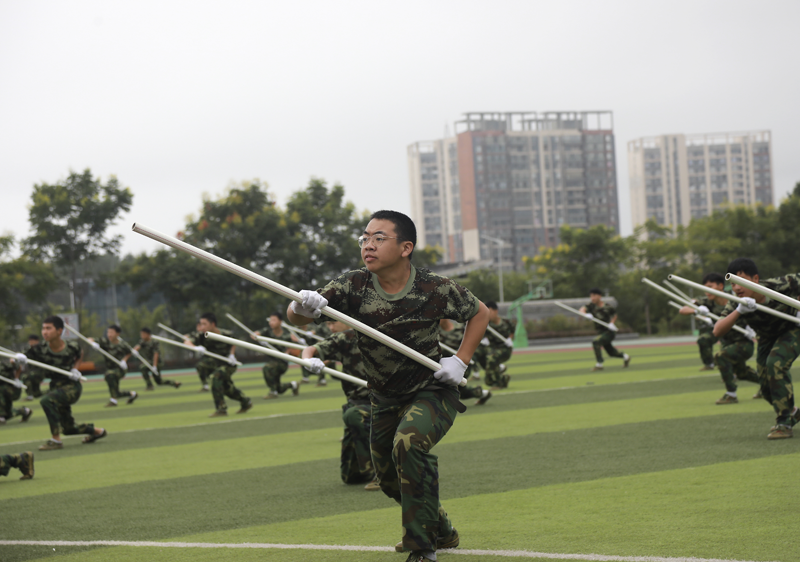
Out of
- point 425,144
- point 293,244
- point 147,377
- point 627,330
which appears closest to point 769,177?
point 425,144

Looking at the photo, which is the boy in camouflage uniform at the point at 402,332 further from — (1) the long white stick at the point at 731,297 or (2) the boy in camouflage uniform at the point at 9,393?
(2) the boy in camouflage uniform at the point at 9,393

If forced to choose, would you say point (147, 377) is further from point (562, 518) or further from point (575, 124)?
point (575, 124)

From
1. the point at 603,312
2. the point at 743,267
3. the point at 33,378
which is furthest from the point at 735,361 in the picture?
the point at 33,378

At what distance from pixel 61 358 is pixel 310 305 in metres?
8.66

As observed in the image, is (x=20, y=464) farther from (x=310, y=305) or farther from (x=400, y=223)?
(x=400, y=223)

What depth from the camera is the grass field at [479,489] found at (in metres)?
5.60

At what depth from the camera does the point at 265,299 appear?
45156mm

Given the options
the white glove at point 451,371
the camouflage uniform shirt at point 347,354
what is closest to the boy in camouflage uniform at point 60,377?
the camouflage uniform shirt at point 347,354

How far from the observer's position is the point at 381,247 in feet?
17.0

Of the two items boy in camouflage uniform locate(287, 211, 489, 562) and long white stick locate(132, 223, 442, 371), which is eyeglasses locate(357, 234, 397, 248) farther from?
long white stick locate(132, 223, 442, 371)

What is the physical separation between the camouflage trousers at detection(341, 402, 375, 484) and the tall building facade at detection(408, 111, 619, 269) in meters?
119

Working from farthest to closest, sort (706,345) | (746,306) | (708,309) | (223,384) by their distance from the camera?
(706,345)
(223,384)
(708,309)
(746,306)

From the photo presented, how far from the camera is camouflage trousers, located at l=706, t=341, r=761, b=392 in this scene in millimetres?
12562

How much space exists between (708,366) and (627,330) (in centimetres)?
2868
